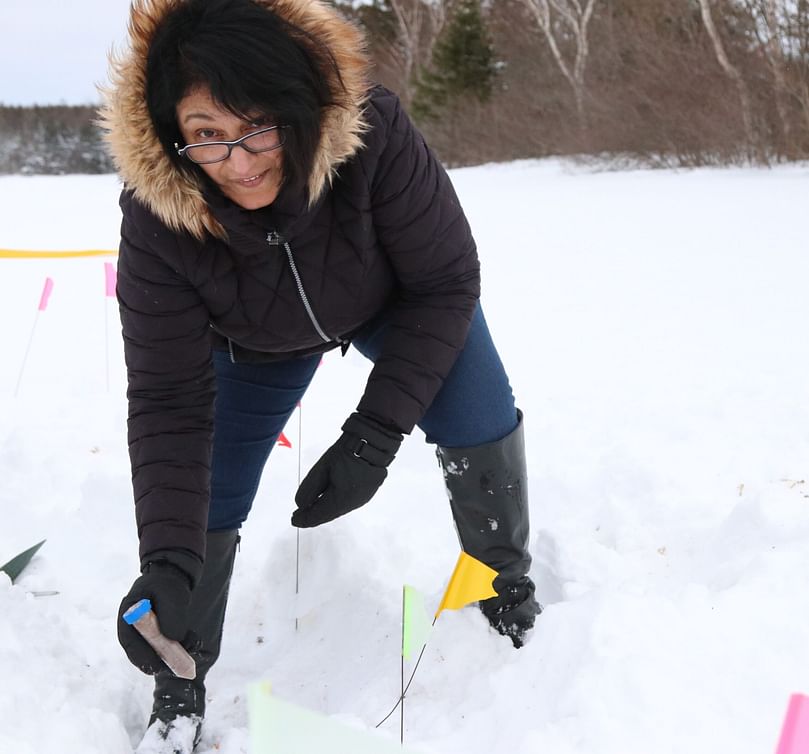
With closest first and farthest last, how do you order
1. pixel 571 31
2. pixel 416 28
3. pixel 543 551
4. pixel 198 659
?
pixel 198 659
pixel 543 551
pixel 571 31
pixel 416 28

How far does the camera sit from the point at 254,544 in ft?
9.73

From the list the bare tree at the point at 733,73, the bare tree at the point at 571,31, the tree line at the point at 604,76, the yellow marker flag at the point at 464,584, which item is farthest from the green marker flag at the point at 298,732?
the bare tree at the point at 571,31

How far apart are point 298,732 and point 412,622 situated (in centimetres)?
61

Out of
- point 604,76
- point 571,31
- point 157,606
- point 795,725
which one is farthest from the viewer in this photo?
point 571,31

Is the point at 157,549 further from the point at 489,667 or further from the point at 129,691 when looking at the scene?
the point at 489,667

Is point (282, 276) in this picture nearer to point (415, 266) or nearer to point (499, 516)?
point (415, 266)

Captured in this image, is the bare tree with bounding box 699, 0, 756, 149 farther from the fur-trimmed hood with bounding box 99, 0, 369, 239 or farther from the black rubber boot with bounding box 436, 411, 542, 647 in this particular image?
the fur-trimmed hood with bounding box 99, 0, 369, 239

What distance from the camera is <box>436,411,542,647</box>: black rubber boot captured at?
6.86ft

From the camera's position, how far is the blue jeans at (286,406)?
203cm

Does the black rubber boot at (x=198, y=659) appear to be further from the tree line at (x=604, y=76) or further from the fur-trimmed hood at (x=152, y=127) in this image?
the tree line at (x=604, y=76)

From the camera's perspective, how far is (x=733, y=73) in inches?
513

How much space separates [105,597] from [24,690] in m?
0.68

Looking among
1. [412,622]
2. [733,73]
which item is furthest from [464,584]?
[733,73]

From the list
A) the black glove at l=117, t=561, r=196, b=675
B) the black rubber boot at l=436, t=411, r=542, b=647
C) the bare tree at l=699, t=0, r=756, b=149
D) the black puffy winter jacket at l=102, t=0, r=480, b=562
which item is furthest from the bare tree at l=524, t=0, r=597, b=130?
the black glove at l=117, t=561, r=196, b=675
